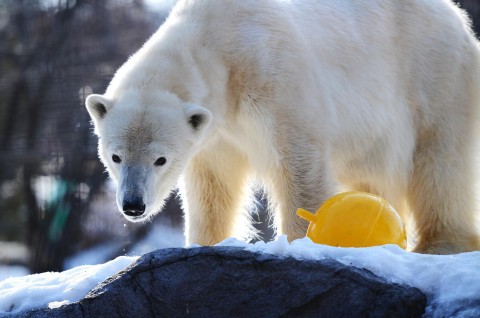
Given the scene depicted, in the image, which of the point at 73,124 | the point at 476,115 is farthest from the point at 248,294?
the point at 73,124

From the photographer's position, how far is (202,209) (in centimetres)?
475

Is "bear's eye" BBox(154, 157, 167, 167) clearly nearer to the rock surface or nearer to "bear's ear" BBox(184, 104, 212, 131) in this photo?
"bear's ear" BBox(184, 104, 212, 131)

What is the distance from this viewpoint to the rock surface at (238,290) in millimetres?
2684

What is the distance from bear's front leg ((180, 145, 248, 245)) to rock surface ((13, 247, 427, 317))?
1732 millimetres

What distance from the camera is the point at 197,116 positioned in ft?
13.2

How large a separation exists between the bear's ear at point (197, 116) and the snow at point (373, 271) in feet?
2.83

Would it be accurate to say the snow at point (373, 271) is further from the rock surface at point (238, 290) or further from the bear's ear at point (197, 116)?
the bear's ear at point (197, 116)

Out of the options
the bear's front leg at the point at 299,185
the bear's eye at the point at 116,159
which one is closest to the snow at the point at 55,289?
the bear's eye at the point at 116,159

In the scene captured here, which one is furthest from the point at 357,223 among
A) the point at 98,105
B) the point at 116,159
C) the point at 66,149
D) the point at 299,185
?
the point at 66,149

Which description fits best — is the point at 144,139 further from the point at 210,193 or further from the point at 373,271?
the point at 373,271

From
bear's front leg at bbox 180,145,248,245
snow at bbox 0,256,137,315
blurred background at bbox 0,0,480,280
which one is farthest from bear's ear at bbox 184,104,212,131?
blurred background at bbox 0,0,480,280

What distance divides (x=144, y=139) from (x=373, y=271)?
1496 millimetres

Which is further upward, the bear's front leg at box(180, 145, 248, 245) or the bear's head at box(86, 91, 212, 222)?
the bear's head at box(86, 91, 212, 222)

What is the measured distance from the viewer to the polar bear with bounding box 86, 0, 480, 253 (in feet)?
13.3
